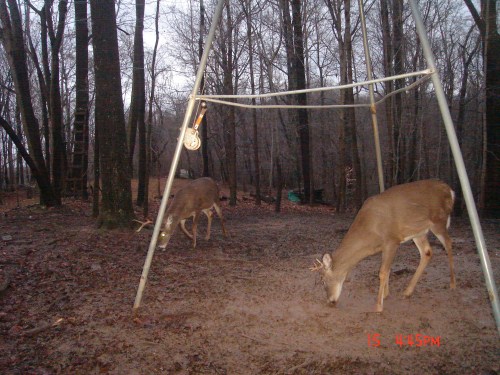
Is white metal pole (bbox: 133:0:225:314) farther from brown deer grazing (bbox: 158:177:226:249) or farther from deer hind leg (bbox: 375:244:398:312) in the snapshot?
brown deer grazing (bbox: 158:177:226:249)

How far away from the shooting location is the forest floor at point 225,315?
3.82 m

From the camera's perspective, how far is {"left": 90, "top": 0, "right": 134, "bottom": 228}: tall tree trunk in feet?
29.7

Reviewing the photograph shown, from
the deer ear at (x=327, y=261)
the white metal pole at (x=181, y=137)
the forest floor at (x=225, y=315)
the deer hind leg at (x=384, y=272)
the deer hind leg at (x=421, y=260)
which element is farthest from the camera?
the deer hind leg at (x=421, y=260)

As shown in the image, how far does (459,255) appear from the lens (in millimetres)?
7531

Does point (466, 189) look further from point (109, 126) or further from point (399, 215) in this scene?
point (109, 126)

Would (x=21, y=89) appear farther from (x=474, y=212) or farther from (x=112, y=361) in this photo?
(x=474, y=212)

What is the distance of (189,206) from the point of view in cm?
962

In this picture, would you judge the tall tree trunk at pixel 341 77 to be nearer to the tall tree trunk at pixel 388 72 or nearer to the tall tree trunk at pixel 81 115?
the tall tree trunk at pixel 388 72

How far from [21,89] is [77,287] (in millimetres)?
9540

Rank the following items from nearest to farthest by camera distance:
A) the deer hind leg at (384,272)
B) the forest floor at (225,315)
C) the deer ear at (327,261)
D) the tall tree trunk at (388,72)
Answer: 1. the forest floor at (225,315)
2. the deer hind leg at (384,272)
3. the deer ear at (327,261)
4. the tall tree trunk at (388,72)

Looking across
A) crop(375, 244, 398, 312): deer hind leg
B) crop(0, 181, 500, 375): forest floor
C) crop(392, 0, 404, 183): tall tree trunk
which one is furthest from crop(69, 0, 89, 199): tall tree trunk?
crop(375, 244, 398, 312): deer hind leg
